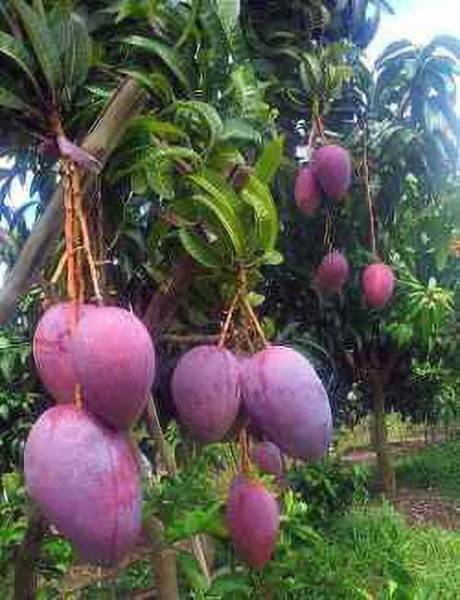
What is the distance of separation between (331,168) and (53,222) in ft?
3.46

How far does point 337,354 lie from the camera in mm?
3557

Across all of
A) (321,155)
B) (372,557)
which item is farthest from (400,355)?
(321,155)

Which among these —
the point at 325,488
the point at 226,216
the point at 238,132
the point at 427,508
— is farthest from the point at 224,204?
the point at 427,508

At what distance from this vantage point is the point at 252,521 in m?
0.85

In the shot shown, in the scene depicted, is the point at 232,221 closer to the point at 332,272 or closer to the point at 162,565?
the point at 162,565

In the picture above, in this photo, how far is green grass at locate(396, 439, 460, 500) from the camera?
525 cm

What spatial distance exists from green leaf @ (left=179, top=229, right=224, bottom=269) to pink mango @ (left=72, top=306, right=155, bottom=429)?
204 millimetres

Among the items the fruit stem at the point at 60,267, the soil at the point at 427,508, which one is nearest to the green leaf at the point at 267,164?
the fruit stem at the point at 60,267

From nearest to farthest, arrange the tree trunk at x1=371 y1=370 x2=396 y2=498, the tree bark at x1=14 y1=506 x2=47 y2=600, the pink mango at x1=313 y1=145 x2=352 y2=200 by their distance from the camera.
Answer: the tree bark at x1=14 y1=506 x2=47 y2=600
the pink mango at x1=313 y1=145 x2=352 y2=200
the tree trunk at x1=371 y1=370 x2=396 y2=498

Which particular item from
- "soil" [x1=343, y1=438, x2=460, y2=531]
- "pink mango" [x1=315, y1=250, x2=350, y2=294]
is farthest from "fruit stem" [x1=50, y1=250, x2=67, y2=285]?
"soil" [x1=343, y1=438, x2=460, y2=531]

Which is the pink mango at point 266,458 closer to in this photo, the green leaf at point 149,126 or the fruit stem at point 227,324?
the fruit stem at point 227,324

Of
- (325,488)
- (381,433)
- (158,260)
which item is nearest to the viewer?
(158,260)

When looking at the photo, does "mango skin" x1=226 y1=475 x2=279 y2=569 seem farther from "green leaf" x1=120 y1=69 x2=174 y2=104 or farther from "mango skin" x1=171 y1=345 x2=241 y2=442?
"green leaf" x1=120 y1=69 x2=174 y2=104

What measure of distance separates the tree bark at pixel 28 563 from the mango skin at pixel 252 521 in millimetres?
233
